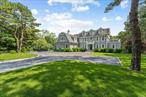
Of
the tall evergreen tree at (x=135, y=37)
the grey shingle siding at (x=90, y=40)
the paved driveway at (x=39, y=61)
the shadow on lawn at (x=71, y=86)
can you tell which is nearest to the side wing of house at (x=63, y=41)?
the grey shingle siding at (x=90, y=40)

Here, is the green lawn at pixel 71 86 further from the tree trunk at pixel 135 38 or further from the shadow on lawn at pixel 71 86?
the tree trunk at pixel 135 38

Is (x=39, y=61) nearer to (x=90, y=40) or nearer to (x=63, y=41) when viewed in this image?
(x=63, y=41)

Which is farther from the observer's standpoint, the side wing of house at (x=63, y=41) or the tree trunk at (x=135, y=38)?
the side wing of house at (x=63, y=41)

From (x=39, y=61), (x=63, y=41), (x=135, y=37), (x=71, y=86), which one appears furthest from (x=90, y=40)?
(x=71, y=86)

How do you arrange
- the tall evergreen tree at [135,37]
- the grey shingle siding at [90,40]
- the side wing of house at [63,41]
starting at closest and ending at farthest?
the tall evergreen tree at [135,37] < the grey shingle siding at [90,40] < the side wing of house at [63,41]

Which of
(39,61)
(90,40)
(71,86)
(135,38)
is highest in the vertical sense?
(90,40)

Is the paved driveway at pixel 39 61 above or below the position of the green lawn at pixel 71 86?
below

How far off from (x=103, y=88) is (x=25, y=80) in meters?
3.18

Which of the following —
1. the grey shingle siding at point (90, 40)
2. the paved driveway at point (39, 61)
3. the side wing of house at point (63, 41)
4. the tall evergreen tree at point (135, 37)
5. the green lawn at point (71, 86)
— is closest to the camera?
the green lawn at point (71, 86)

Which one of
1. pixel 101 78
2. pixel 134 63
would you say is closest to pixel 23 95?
pixel 101 78

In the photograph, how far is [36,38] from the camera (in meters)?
51.8

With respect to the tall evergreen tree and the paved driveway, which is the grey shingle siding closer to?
the paved driveway

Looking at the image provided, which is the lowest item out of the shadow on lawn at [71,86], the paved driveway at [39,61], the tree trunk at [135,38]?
the paved driveway at [39,61]

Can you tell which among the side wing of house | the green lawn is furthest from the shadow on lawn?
the side wing of house
